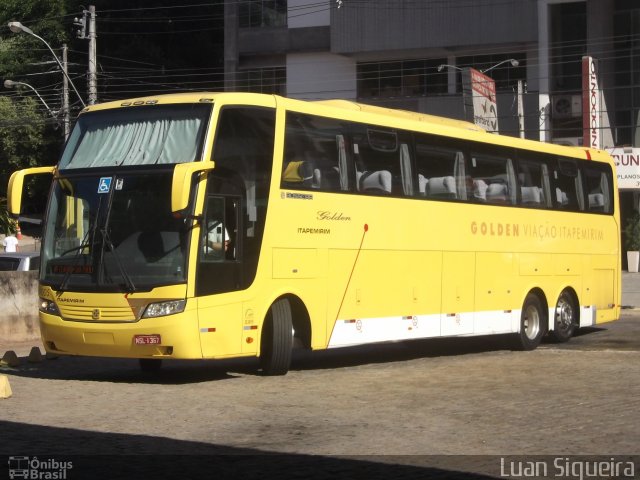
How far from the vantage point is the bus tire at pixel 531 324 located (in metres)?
20.3

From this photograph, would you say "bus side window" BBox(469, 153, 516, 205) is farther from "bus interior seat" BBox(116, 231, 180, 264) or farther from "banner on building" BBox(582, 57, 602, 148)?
"banner on building" BBox(582, 57, 602, 148)

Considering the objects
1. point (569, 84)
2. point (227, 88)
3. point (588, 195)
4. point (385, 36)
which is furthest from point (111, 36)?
point (588, 195)

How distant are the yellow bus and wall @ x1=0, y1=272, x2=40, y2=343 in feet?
22.8

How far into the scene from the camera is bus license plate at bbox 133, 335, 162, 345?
543 inches

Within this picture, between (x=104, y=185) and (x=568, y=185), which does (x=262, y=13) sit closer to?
(x=568, y=185)

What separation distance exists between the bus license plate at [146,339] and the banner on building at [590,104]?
35280 mm

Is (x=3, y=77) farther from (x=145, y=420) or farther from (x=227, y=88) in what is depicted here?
(x=145, y=420)

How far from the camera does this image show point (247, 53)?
196ft

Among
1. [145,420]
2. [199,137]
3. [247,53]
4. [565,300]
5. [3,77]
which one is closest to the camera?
[145,420]

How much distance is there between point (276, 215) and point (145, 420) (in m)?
4.42

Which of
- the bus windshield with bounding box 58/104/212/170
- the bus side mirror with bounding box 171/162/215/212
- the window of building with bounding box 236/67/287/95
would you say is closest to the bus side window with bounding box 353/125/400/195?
the bus windshield with bounding box 58/104/212/170

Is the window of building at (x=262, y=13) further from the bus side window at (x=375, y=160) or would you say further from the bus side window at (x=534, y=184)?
the bus side window at (x=375, y=160)

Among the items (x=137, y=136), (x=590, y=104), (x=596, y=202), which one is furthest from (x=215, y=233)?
(x=590, y=104)

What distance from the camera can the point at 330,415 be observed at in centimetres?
1162
